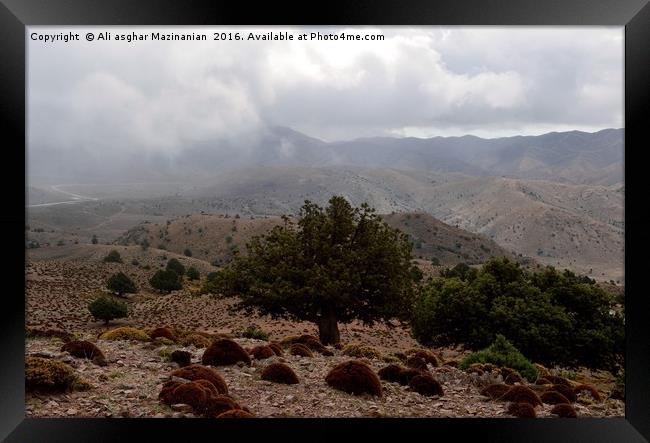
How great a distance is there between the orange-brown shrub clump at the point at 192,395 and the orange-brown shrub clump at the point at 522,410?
3398 mm

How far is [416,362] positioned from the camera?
934 centimetres

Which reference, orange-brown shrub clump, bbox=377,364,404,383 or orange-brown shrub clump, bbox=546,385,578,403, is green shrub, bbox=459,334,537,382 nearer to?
orange-brown shrub clump, bbox=546,385,578,403

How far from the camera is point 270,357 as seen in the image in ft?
25.4

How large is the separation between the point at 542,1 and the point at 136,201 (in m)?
54.2

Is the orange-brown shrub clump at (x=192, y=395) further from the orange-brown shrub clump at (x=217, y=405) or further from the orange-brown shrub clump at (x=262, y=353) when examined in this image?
the orange-brown shrub clump at (x=262, y=353)

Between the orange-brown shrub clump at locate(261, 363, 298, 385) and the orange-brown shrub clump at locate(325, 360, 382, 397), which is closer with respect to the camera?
the orange-brown shrub clump at locate(325, 360, 382, 397)

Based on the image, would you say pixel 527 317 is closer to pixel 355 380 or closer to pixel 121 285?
pixel 355 380

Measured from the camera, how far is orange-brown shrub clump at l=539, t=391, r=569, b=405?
24.0 ft

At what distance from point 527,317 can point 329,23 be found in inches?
445

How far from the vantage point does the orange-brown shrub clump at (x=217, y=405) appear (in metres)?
5.63

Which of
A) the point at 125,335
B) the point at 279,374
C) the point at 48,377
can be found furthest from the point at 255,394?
the point at 125,335

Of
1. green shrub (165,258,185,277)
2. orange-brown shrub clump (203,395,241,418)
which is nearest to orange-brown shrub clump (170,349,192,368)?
orange-brown shrub clump (203,395,241,418)

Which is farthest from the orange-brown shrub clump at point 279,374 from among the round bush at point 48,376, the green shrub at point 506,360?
the green shrub at point 506,360

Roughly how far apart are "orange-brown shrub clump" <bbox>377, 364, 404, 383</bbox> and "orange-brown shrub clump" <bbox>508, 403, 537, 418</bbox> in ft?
4.79
